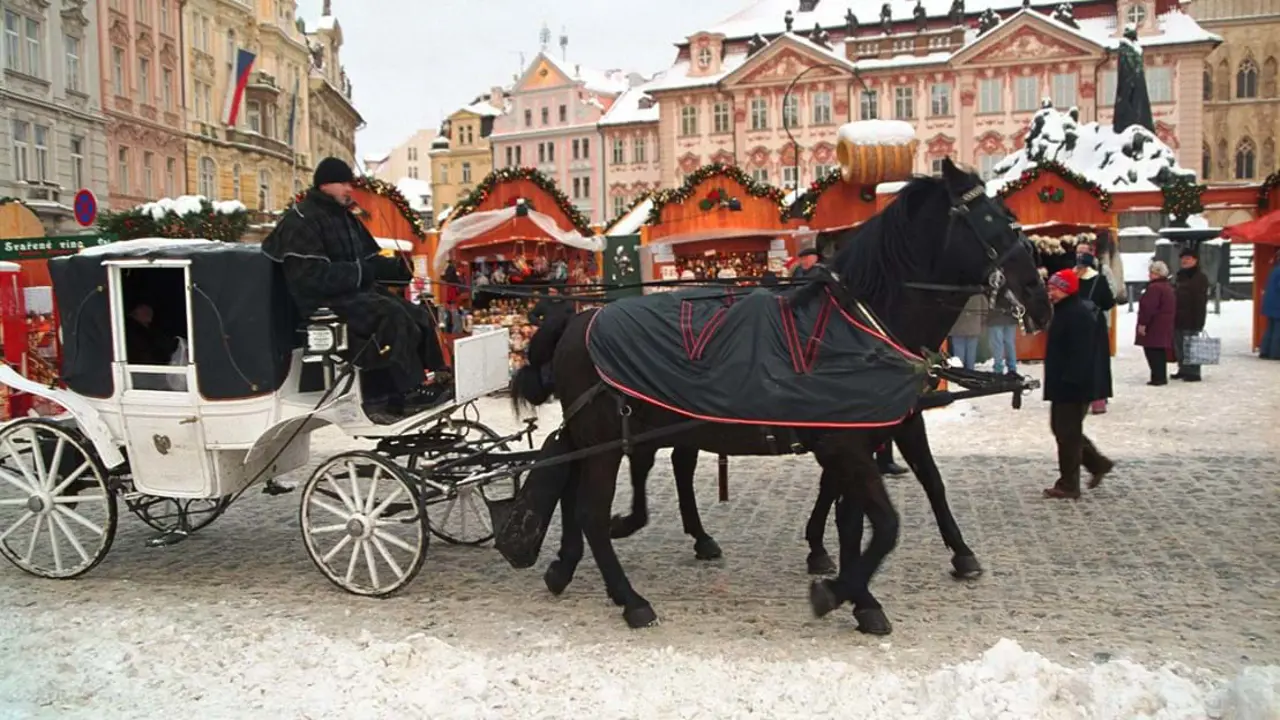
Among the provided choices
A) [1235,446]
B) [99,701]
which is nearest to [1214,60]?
[1235,446]

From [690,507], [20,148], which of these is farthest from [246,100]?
[690,507]

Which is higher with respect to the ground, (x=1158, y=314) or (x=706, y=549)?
(x=1158, y=314)

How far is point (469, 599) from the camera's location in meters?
5.88

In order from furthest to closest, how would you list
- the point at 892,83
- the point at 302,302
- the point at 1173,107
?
1. the point at 892,83
2. the point at 1173,107
3. the point at 302,302

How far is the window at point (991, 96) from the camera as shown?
52.7 m

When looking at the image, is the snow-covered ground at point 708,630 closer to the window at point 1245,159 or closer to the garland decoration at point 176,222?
the garland decoration at point 176,222

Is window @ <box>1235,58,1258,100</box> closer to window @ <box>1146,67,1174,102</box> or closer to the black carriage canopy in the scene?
window @ <box>1146,67,1174,102</box>

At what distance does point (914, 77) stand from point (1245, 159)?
23729 mm

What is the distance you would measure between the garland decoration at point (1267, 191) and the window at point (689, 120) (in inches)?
1653

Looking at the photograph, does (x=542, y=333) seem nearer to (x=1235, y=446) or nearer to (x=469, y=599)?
(x=469, y=599)

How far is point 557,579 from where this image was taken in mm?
5848

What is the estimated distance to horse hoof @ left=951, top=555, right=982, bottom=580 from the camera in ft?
19.8

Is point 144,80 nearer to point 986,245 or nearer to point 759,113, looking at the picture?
point 759,113

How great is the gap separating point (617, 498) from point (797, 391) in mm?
3677
